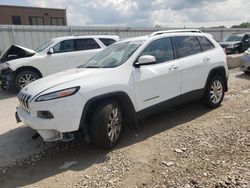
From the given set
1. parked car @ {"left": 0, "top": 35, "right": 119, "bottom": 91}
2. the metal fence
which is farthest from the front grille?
the metal fence

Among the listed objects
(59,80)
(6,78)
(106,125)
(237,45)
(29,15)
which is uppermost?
(29,15)

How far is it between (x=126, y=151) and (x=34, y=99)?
61.4 inches

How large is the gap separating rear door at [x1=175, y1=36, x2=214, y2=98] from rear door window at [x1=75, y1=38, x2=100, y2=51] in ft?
16.3

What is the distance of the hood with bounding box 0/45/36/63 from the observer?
346 inches

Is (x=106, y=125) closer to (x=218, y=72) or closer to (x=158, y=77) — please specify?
(x=158, y=77)

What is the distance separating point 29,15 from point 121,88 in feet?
104

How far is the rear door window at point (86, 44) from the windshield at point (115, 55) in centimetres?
467

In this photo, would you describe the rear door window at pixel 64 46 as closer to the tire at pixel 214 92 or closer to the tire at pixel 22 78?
the tire at pixel 22 78

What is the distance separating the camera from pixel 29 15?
3181cm

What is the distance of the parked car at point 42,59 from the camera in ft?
28.0

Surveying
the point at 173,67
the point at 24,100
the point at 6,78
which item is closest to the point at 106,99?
the point at 24,100

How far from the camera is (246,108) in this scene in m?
5.76

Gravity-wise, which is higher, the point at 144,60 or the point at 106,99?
the point at 144,60

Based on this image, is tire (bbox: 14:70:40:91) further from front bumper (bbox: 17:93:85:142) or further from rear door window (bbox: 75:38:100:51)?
front bumper (bbox: 17:93:85:142)
